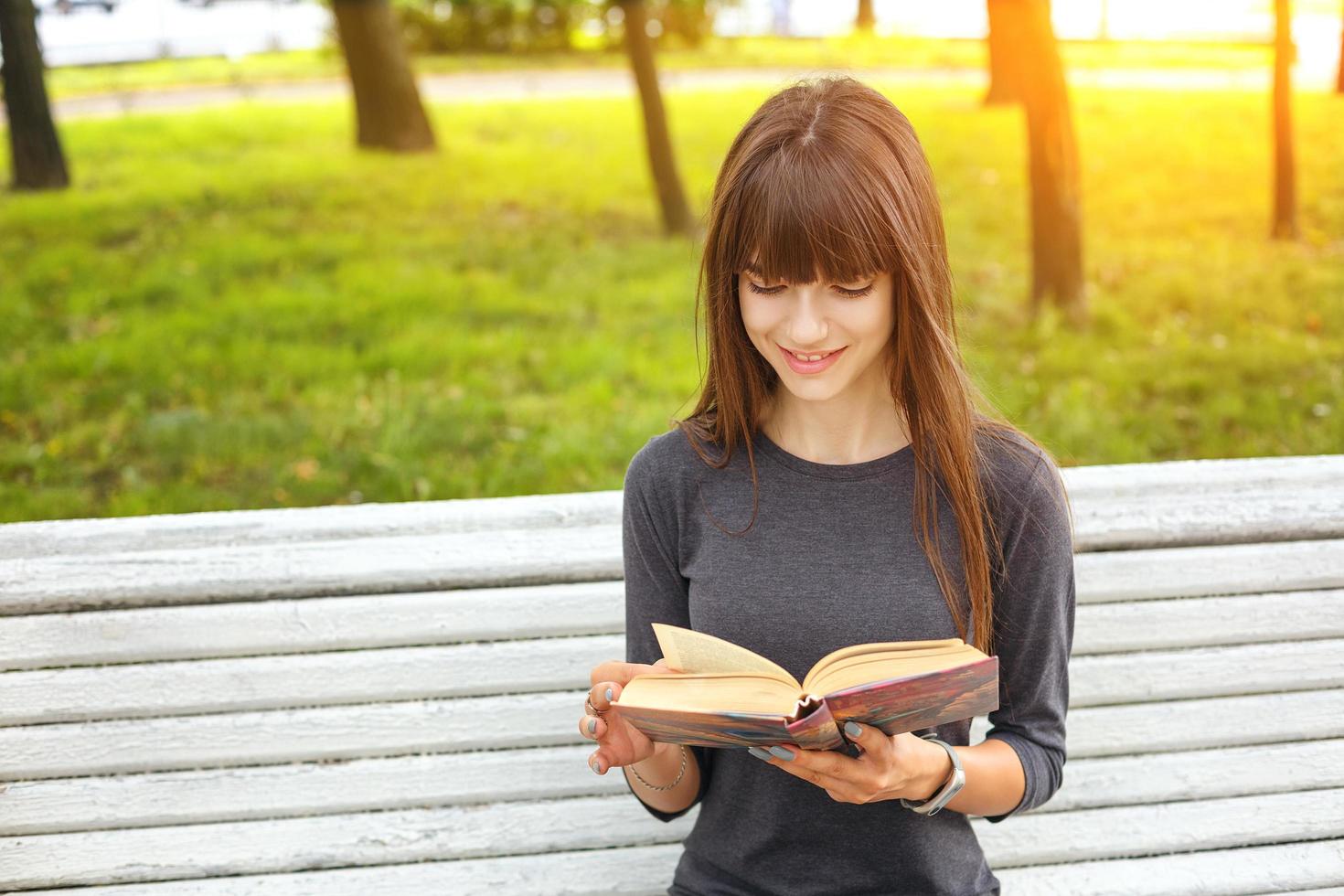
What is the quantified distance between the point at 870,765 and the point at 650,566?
1.78 ft

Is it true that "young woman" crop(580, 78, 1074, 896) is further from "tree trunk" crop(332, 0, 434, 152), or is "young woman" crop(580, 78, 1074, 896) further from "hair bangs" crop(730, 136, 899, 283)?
"tree trunk" crop(332, 0, 434, 152)

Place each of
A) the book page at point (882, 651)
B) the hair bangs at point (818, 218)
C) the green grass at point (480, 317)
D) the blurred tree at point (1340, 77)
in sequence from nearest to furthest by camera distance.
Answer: the book page at point (882, 651) < the hair bangs at point (818, 218) < the green grass at point (480, 317) < the blurred tree at point (1340, 77)

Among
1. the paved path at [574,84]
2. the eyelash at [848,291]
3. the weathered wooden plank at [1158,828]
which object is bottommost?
the weathered wooden plank at [1158,828]

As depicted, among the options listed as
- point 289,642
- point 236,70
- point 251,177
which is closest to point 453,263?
point 251,177

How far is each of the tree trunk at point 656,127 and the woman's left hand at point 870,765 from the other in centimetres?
667

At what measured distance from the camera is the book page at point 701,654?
5.00 feet

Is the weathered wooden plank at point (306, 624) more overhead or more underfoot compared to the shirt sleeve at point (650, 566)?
more underfoot

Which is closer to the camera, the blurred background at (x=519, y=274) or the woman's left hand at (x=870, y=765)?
the woman's left hand at (x=870, y=765)

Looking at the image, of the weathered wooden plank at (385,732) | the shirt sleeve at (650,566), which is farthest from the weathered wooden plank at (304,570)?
the shirt sleeve at (650,566)

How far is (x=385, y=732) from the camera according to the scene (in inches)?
91.3

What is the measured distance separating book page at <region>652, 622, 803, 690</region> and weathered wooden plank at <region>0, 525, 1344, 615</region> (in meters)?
0.82

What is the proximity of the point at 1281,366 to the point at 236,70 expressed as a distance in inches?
596

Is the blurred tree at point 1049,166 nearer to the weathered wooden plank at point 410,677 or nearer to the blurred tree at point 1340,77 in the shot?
the weathered wooden plank at point 410,677

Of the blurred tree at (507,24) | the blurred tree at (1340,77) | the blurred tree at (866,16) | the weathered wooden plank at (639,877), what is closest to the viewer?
the weathered wooden plank at (639,877)
